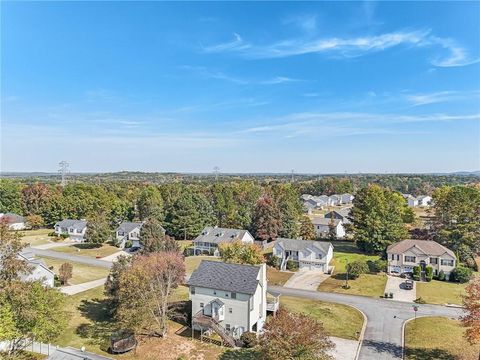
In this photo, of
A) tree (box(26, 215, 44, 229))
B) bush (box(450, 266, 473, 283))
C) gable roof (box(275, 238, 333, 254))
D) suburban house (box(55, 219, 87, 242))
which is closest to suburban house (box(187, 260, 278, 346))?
gable roof (box(275, 238, 333, 254))

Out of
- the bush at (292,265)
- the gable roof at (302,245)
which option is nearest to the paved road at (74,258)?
the gable roof at (302,245)

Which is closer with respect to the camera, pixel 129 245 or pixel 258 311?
pixel 258 311

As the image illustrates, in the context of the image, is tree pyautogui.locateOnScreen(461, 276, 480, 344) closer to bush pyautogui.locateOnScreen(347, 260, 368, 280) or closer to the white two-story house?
the white two-story house

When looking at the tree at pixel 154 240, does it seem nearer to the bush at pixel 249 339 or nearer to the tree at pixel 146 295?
the tree at pixel 146 295

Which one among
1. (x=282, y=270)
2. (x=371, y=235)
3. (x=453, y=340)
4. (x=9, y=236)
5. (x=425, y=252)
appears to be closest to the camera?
(x=9, y=236)

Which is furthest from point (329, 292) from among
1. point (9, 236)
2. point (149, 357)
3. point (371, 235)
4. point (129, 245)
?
point (129, 245)

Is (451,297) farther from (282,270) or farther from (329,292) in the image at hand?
(282,270)
